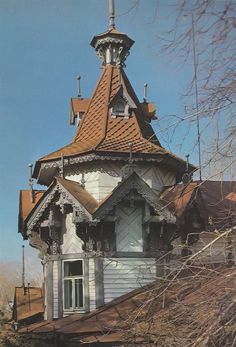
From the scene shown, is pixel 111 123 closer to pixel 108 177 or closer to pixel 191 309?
pixel 108 177

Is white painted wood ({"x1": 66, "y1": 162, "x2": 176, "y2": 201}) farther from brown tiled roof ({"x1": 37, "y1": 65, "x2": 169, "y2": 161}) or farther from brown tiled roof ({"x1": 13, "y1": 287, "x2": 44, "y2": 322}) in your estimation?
brown tiled roof ({"x1": 13, "y1": 287, "x2": 44, "y2": 322})

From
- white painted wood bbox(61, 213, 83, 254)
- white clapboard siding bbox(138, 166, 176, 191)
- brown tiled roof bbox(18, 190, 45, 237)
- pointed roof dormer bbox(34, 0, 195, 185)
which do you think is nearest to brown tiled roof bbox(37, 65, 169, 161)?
pointed roof dormer bbox(34, 0, 195, 185)

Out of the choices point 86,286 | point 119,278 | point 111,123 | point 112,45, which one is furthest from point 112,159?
point 112,45

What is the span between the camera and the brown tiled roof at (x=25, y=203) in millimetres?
18578

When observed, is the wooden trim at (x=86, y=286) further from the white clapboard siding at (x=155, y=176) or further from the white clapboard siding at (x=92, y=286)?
the white clapboard siding at (x=155, y=176)

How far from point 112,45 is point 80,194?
20.8 ft

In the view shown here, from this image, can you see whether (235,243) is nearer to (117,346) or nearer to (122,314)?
(117,346)

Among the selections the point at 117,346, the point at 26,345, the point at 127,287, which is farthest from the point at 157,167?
the point at 26,345

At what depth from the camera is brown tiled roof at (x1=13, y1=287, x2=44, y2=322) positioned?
61.2 feet

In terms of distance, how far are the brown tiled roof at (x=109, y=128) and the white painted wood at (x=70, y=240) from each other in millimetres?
2051

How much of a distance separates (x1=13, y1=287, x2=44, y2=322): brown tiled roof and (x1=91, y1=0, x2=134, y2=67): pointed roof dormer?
27.7 ft

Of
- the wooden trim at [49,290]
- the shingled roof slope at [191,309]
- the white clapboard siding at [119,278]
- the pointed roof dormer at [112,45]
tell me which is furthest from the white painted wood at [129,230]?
the shingled roof slope at [191,309]

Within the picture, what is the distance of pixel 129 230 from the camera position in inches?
659

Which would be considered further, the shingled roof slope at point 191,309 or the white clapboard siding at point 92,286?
the white clapboard siding at point 92,286
